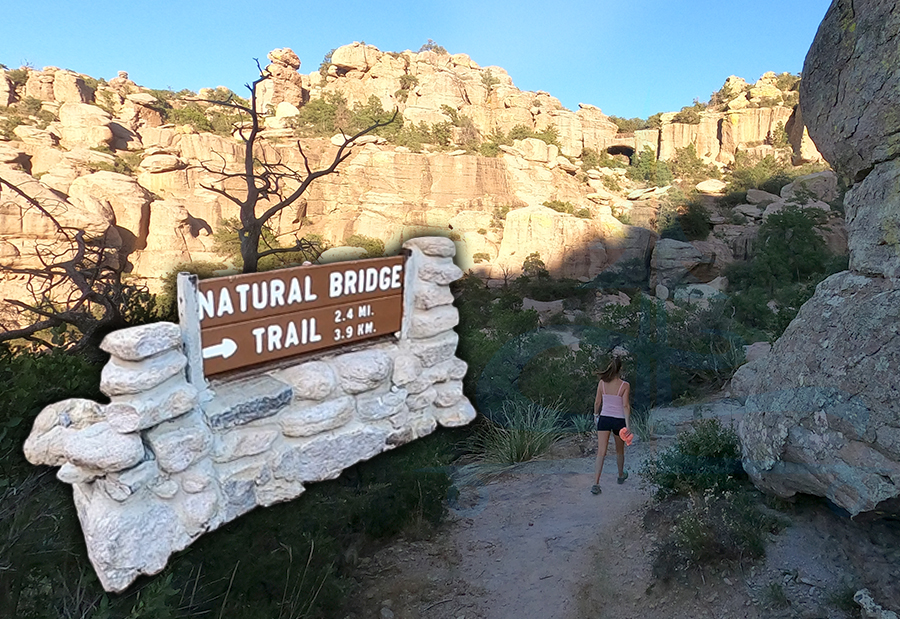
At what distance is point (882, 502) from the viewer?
108 inches

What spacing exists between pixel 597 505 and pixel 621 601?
109 centimetres

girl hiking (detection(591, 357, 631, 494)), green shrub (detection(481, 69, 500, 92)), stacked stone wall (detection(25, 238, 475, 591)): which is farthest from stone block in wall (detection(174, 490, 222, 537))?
green shrub (detection(481, 69, 500, 92))

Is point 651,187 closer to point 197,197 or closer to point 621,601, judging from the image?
point 197,197

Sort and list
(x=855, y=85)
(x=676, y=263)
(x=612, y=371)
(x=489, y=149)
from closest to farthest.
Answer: (x=855, y=85)
(x=612, y=371)
(x=676, y=263)
(x=489, y=149)

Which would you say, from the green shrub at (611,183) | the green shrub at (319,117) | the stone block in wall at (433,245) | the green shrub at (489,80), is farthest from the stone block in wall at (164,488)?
the green shrub at (489,80)

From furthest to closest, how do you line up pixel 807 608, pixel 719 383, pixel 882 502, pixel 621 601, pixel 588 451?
pixel 719 383, pixel 588 451, pixel 621 601, pixel 807 608, pixel 882 502

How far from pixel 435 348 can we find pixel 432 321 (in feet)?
0.51

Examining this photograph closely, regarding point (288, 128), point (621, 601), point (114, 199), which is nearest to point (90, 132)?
point (114, 199)

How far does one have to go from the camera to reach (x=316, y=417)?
93.0 inches

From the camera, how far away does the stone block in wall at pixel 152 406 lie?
1.80 metres

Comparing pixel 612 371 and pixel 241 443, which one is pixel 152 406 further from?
pixel 612 371

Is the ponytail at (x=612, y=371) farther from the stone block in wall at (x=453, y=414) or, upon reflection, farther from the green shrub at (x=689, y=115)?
the green shrub at (x=689, y=115)

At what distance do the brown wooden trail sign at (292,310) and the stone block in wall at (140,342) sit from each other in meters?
0.12

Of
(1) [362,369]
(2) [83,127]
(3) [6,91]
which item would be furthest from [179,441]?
(3) [6,91]
